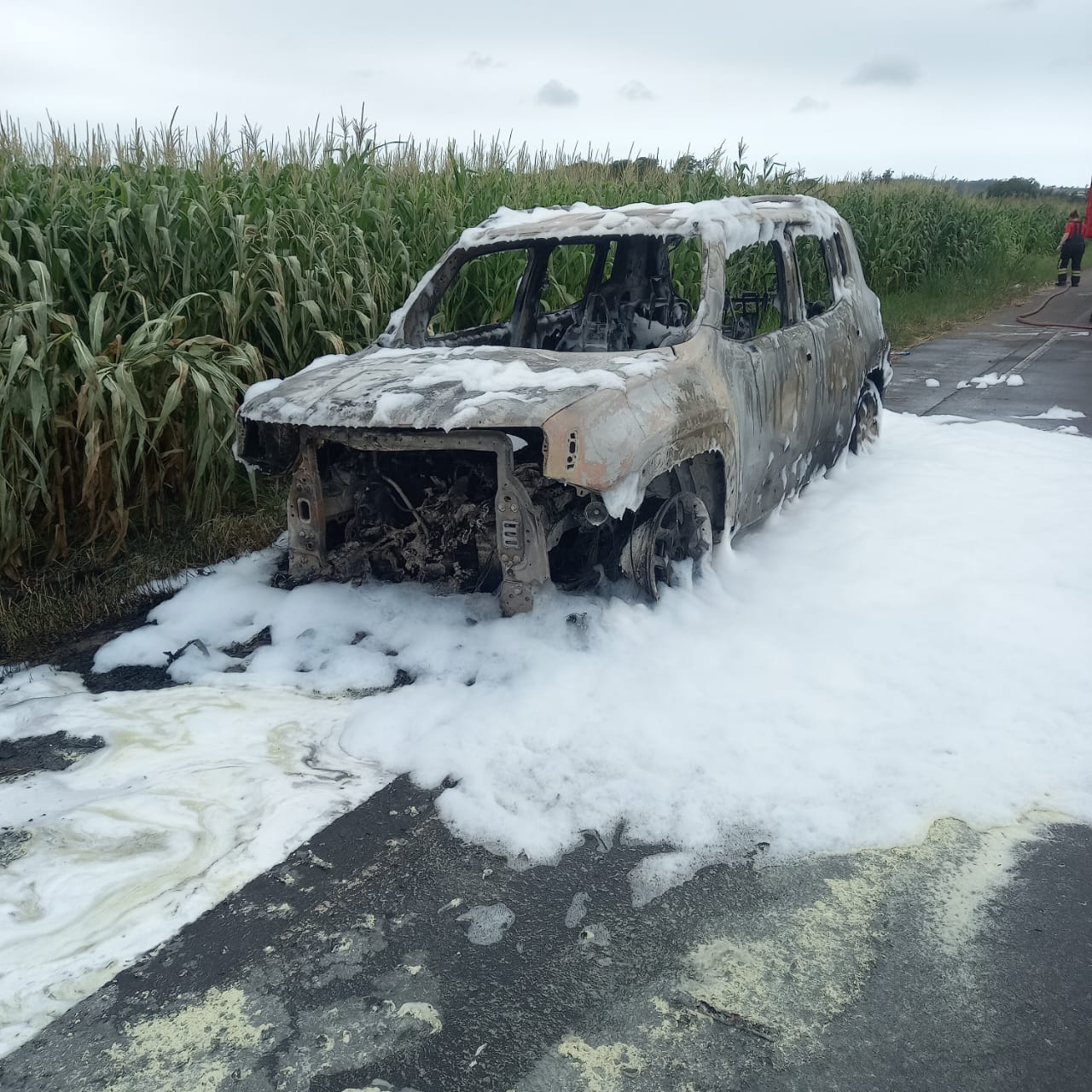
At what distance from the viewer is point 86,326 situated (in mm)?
6094

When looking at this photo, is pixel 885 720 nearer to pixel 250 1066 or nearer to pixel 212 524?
pixel 250 1066

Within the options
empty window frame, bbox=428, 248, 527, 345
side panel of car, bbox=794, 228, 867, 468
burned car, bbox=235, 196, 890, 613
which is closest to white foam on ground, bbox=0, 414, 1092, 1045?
burned car, bbox=235, 196, 890, 613

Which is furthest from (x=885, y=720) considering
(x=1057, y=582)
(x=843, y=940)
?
(x=1057, y=582)

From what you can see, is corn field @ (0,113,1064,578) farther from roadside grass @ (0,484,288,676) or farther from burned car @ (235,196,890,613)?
burned car @ (235,196,890,613)

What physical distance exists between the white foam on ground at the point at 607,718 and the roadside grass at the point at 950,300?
10861 mm

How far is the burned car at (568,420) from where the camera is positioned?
4246 millimetres

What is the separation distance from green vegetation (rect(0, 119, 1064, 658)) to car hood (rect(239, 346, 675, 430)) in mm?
1046

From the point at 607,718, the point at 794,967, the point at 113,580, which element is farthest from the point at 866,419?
the point at 794,967

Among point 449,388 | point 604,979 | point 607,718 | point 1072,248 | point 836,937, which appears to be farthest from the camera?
point 1072,248

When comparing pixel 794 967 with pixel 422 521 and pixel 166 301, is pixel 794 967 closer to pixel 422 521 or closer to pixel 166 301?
pixel 422 521

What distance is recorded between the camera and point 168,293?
648 centimetres

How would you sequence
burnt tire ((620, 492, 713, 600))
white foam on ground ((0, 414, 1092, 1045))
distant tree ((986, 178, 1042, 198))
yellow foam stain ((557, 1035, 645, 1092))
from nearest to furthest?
1. yellow foam stain ((557, 1035, 645, 1092))
2. white foam on ground ((0, 414, 1092, 1045))
3. burnt tire ((620, 492, 713, 600))
4. distant tree ((986, 178, 1042, 198))

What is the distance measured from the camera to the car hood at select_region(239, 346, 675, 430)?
4.15 meters

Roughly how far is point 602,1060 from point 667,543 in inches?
110
